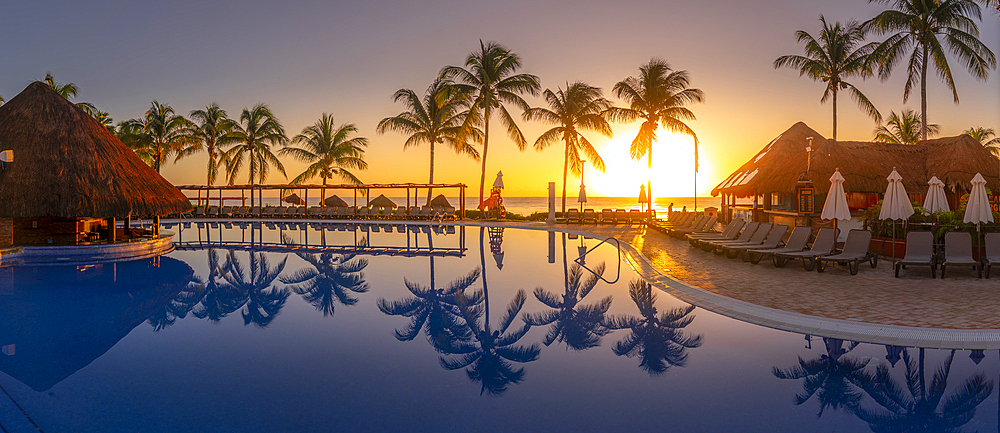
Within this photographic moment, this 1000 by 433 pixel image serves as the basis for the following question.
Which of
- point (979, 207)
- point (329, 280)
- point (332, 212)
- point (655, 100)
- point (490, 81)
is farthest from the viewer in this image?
point (332, 212)

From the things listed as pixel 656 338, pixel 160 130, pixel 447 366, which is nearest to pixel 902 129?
pixel 656 338

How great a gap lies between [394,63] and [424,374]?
79.8ft

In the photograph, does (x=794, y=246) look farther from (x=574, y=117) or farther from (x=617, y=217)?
(x=574, y=117)

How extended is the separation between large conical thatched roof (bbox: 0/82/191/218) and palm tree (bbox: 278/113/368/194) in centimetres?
1943

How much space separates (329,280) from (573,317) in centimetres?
536

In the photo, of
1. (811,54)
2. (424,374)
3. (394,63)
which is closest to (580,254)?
(424,374)

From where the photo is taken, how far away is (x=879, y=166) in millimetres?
17516

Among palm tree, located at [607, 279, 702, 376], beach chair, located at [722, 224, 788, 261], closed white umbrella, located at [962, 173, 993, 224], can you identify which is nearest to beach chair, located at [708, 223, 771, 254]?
beach chair, located at [722, 224, 788, 261]

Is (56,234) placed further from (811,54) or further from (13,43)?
(811,54)

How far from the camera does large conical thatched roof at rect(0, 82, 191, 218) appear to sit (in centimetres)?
1305

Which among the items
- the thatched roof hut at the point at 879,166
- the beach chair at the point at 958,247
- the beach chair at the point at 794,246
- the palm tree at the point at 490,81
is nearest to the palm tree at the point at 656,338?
the beach chair at the point at 794,246

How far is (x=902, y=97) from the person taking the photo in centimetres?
2270

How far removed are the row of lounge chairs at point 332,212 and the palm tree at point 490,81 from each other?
4954 millimetres

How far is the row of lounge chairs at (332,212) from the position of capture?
27.8 metres
